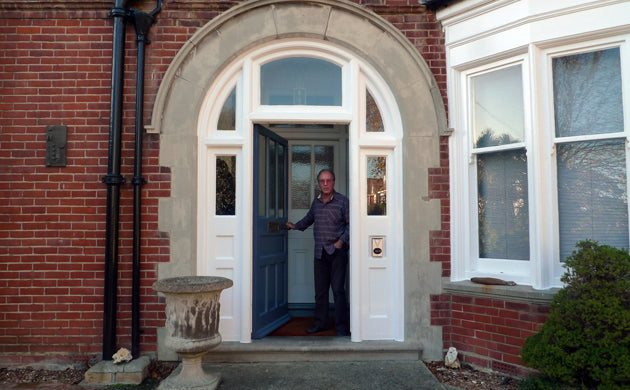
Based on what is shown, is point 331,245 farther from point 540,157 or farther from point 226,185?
point 540,157

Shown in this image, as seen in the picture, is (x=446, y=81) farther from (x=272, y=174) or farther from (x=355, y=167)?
(x=272, y=174)

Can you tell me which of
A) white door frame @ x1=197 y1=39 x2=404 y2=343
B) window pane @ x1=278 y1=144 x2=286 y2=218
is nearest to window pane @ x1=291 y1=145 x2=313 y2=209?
window pane @ x1=278 y1=144 x2=286 y2=218

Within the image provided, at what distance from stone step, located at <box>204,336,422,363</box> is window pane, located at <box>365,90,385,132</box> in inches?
90.5

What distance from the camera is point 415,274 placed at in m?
4.46

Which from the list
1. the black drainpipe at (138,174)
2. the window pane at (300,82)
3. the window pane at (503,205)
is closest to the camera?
the window pane at (503,205)

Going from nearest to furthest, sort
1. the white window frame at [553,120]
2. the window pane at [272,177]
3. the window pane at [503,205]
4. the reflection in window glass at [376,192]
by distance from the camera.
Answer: the white window frame at [553,120]
the window pane at [503,205]
the reflection in window glass at [376,192]
the window pane at [272,177]

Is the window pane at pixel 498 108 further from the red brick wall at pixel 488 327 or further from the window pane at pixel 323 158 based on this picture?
the window pane at pixel 323 158

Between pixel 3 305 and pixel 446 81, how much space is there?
5.16 metres

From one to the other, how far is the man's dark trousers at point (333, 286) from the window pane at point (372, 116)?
4.66 ft

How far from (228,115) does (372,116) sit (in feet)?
5.21

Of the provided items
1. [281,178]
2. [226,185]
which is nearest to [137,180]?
[226,185]

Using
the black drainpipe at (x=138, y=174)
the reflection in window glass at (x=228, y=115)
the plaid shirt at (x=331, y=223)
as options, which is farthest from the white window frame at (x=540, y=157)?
the black drainpipe at (x=138, y=174)

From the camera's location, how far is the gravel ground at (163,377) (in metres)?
3.90

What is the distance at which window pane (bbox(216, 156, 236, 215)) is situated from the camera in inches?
182
